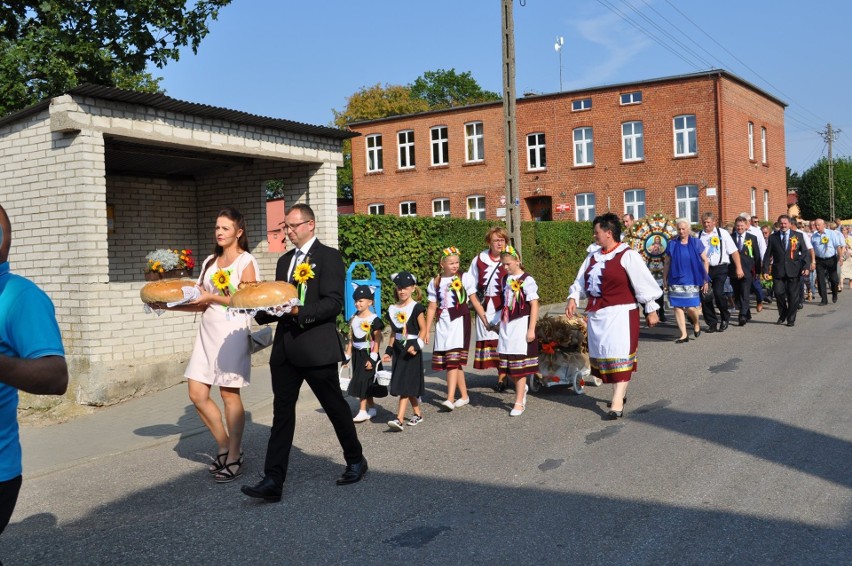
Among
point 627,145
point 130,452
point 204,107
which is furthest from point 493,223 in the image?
point 627,145

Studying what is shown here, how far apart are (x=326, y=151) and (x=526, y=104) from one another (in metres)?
28.2

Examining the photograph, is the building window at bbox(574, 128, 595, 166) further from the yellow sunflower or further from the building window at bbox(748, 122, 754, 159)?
the yellow sunflower

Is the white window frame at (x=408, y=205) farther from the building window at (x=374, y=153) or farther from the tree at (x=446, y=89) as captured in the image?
the tree at (x=446, y=89)

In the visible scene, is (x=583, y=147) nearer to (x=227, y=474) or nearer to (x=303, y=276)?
(x=227, y=474)

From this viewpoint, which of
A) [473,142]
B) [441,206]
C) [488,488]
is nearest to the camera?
[488,488]

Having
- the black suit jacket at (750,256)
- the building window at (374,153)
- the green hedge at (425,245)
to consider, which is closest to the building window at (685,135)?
the building window at (374,153)

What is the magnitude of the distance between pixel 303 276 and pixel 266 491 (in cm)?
148

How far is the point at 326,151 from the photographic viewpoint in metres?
13.9

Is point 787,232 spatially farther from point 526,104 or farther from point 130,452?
point 526,104

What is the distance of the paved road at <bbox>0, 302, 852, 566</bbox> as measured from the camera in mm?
4660

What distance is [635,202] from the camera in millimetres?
38344

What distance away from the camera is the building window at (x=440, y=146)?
42.2 m

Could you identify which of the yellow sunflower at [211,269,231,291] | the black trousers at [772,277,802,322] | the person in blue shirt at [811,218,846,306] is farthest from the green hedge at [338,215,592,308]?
the yellow sunflower at [211,269,231,291]

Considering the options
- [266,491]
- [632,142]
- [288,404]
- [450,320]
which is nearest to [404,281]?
[450,320]
